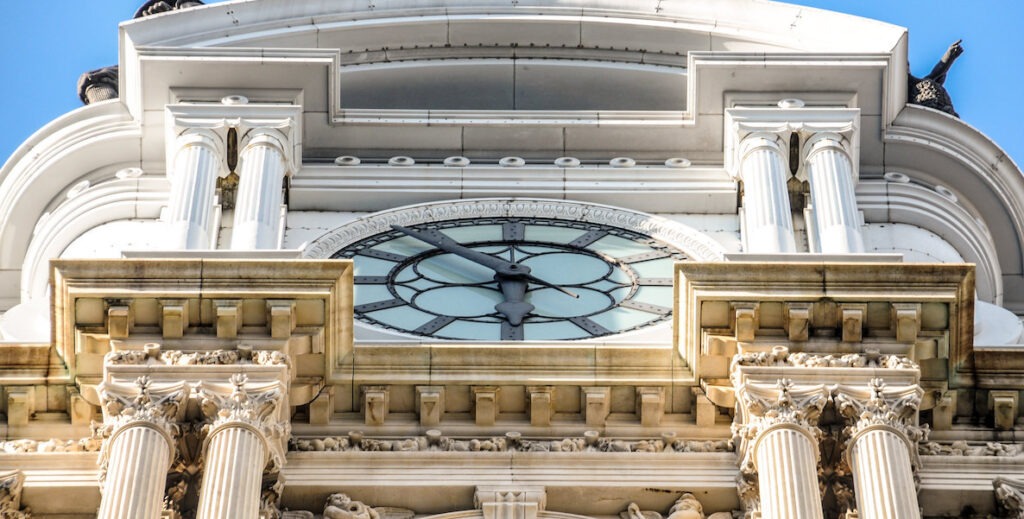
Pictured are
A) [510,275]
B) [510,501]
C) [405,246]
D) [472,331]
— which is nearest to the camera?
[510,501]

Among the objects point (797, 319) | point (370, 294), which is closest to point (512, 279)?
point (370, 294)

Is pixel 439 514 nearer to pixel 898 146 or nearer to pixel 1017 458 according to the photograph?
pixel 1017 458

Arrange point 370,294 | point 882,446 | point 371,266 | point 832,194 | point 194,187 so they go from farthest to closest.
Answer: point 832,194
point 194,187
point 371,266
point 370,294
point 882,446

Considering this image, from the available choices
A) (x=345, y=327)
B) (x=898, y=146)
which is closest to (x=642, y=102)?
(x=898, y=146)

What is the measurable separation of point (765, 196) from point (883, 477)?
6.88 metres

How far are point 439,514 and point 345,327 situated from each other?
7.34 feet

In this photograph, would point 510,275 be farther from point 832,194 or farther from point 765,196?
point 832,194

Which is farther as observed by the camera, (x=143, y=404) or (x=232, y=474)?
(x=143, y=404)

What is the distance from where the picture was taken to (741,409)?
2772 centimetres

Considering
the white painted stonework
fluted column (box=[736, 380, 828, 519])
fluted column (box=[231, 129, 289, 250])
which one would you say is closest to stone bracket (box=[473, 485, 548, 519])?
the white painted stonework

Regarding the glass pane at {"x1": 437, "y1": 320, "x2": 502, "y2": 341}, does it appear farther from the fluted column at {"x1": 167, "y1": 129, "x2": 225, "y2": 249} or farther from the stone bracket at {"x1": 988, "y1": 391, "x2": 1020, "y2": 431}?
the stone bracket at {"x1": 988, "y1": 391, "x2": 1020, "y2": 431}

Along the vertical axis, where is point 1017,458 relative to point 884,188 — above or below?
below

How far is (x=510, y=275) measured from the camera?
31.9m

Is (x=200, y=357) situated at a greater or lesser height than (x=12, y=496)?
greater
